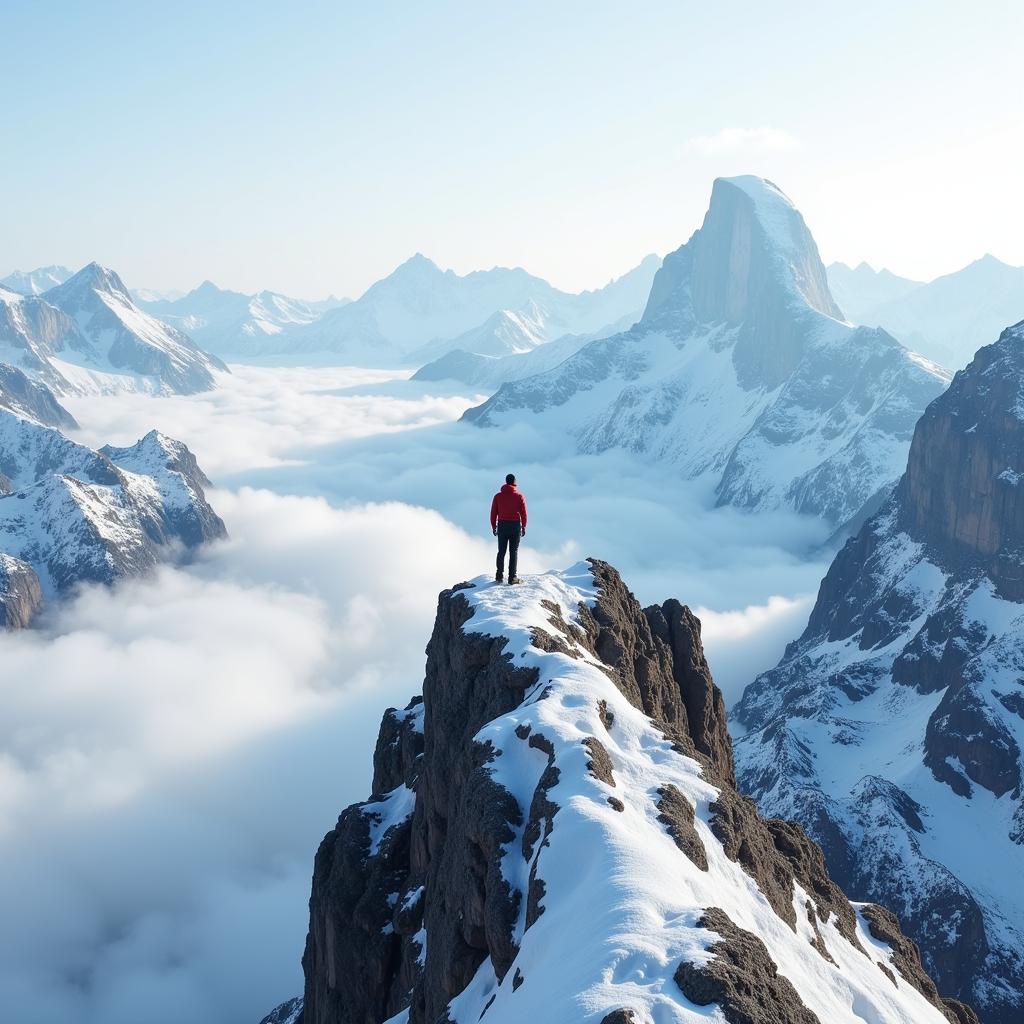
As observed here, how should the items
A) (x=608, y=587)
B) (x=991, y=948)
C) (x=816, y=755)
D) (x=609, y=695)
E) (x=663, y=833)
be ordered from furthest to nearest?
(x=816, y=755) → (x=991, y=948) → (x=608, y=587) → (x=609, y=695) → (x=663, y=833)

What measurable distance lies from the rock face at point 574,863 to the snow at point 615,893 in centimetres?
8

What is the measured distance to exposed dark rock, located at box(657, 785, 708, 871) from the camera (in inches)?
1165

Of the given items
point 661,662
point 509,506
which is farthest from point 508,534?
point 661,662

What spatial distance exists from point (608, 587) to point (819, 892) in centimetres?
1864

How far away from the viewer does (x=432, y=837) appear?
4131cm

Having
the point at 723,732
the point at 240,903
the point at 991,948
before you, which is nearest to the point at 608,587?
the point at 723,732

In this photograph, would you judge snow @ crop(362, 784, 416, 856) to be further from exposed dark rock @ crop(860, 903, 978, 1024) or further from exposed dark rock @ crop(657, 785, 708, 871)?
exposed dark rock @ crop(860, 903, 978, 1024)

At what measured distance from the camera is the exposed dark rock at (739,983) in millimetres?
19984

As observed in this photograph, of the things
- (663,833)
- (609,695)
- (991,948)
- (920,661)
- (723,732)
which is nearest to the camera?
(663,833)

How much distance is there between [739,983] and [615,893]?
152 inches

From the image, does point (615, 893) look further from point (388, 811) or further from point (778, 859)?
point (388, 811)

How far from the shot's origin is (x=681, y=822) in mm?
30797

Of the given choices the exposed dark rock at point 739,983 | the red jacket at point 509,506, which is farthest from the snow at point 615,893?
the red jacket at point 509,506

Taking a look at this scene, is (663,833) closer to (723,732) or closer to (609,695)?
(609,695)
